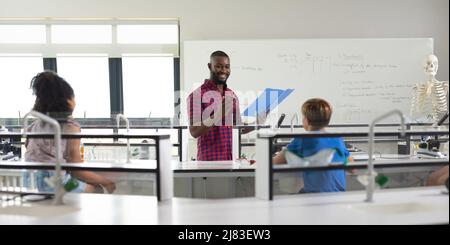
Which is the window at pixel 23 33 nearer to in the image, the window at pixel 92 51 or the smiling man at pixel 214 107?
the window at pixel 92 51

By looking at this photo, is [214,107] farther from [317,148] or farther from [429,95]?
[429,95]

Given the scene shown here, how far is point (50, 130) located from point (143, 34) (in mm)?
3676

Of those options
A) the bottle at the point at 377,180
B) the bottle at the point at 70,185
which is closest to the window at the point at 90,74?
the bottle at the point at 70,185

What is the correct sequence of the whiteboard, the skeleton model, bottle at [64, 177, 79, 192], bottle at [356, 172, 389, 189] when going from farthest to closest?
the whiteboard → the skeleton model → bottle at [64, 177, 79, 192] → bottle at [356, 172, 389, 189]

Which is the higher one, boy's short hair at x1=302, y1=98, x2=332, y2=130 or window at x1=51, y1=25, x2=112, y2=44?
window at x1=51, y1=25, x2=112, y2=44

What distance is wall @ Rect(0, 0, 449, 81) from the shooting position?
5.19 metres

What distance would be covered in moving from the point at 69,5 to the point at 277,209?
184 inches

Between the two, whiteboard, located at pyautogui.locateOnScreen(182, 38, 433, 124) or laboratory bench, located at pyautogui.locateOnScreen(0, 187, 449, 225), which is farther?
whiteboard, located at pyautogui.locateOnScreen(182, 38, 433, 124)

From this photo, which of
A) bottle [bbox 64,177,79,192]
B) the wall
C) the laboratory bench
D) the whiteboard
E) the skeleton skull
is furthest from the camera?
the wall

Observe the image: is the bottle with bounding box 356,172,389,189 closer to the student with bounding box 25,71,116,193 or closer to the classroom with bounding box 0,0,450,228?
the classroom with bounding box 0,0,450,228

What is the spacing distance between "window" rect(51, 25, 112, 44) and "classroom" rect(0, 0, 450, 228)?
0.02 m

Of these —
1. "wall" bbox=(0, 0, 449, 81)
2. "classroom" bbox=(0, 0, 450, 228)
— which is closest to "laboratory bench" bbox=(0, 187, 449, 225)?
"classroom" bbox=(0, 0, 450, 228)
